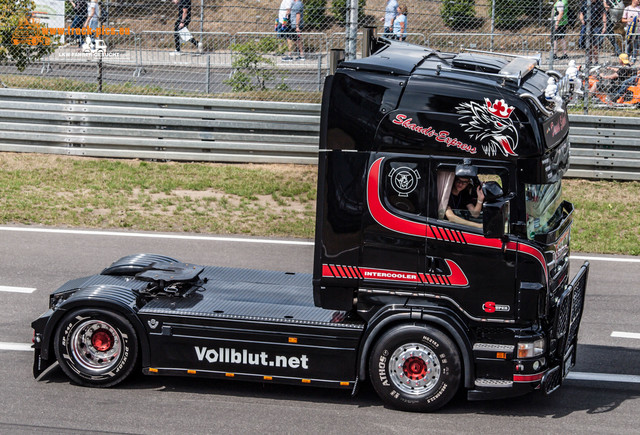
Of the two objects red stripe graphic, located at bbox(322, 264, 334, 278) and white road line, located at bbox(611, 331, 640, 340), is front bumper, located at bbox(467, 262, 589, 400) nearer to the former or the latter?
red stripe graphic, located at bbox(322, 264, 334, 278)

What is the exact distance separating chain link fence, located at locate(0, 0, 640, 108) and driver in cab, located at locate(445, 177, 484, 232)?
25.0 ft

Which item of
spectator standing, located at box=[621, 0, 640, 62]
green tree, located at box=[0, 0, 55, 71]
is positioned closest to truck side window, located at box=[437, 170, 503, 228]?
spectator standing, located at box=[621, 0, 640, 62]

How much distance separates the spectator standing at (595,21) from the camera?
14117 mm

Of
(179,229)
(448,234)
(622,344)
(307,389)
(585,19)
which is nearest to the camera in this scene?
(448,234)

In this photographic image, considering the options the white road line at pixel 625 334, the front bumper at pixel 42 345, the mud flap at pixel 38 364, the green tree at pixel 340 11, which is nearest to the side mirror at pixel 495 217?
the white road line at pixel 625 334

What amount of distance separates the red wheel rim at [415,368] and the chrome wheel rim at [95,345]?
2365 millimetres

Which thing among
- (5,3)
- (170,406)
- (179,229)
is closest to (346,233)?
(170,406)

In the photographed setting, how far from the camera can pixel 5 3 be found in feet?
51.7

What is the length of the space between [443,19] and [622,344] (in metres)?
7.09

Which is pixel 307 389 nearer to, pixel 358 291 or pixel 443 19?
pixel 358 291

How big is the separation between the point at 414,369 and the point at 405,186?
57.1 inches

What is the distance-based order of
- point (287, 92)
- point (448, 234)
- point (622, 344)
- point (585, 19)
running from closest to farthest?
point (448, 234) → point (622, 344) → point (585, 19) → point (287, 92)

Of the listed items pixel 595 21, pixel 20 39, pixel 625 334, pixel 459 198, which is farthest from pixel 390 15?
pixel 459 198

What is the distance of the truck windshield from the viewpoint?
22.6 feet
